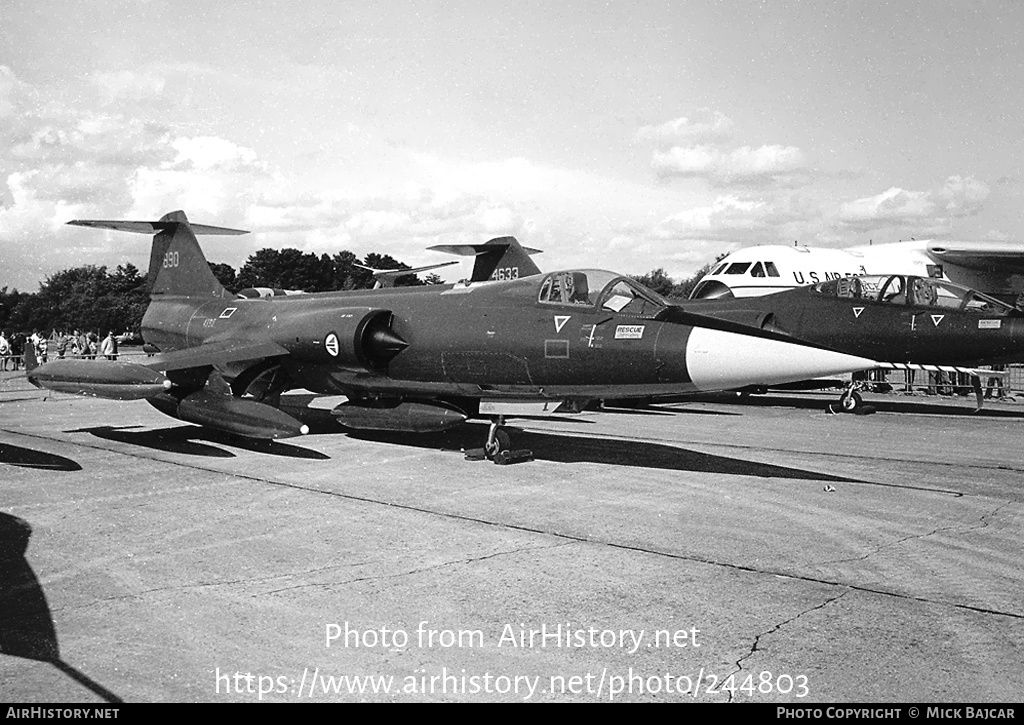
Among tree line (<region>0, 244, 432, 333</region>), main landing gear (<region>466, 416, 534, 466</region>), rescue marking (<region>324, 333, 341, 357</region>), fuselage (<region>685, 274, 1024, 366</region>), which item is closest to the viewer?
main landing gear (<region>466, 416, 534, 466</region>)

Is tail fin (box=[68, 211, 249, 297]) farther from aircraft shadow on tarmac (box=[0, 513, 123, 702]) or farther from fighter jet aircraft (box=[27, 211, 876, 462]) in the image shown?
aircraft shadow on tarmac (box=[0, 513, 123, 702])

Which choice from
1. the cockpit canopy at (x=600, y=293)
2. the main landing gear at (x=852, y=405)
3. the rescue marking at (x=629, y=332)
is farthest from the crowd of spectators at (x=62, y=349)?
the rescue marking at (x=629, y=332)

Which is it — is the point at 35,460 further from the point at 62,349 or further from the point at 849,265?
the point at 62,349

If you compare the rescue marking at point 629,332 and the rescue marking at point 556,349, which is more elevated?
the rescue marking at point 629,332

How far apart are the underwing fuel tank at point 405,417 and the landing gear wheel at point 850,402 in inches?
341

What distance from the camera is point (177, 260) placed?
14789 millimetres

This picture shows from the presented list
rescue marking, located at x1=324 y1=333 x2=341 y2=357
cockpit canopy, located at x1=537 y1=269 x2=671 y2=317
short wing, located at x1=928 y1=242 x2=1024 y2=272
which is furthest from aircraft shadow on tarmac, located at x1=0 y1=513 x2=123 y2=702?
short wing, located at x1=928 y1=242 x2=1024 y2=272

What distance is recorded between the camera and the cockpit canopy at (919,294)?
14039mm

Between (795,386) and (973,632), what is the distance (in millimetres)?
17546

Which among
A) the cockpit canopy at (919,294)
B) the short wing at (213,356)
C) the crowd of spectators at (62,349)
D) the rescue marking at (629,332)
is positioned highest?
the cockpit canopy at (919,294)

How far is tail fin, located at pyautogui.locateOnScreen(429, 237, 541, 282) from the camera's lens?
18859mm

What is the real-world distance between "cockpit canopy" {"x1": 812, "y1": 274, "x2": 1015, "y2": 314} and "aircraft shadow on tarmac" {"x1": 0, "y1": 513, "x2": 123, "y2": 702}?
43.5ft

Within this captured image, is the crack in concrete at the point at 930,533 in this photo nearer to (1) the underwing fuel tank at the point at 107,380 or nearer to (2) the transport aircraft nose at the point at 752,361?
(2) the transport aircraft nose at the point at 752,361

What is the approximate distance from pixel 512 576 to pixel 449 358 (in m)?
4.84
